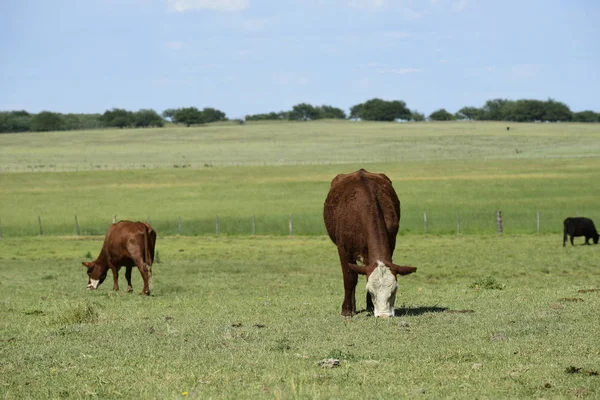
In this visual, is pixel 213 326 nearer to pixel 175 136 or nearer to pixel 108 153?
pixel 108 153

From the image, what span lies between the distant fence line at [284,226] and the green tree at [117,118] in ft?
405

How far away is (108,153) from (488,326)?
99271 millimetres

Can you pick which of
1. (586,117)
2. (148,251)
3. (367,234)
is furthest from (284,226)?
(586,117)

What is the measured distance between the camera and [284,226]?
2126 inches

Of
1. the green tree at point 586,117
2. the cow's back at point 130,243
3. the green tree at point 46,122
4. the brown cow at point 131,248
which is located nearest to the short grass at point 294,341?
the brown cow at point 131,248

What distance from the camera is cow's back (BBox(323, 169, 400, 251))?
1553 cm

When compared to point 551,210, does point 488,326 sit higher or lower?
higher

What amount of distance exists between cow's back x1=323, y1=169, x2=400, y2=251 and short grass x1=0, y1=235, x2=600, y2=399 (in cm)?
146

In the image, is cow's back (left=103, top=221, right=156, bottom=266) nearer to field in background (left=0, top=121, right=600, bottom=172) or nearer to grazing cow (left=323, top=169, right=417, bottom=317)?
grazing cow (left=323, top=169, right=417, bottom=317)

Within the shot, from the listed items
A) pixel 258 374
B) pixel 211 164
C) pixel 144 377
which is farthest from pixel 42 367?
pixel 211 164

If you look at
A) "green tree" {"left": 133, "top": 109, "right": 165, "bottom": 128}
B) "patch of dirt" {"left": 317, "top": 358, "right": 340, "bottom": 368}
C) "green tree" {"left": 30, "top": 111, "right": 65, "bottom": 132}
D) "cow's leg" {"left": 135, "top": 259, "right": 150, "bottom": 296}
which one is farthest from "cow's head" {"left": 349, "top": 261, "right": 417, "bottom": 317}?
"green tree" {"left": 133, "top": 109, "right": 165, "bottom": 128}

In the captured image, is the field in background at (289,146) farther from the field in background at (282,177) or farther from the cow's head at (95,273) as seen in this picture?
the cow's head at (95,273)

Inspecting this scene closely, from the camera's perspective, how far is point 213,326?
14.4 m

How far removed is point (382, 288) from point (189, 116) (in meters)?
164
